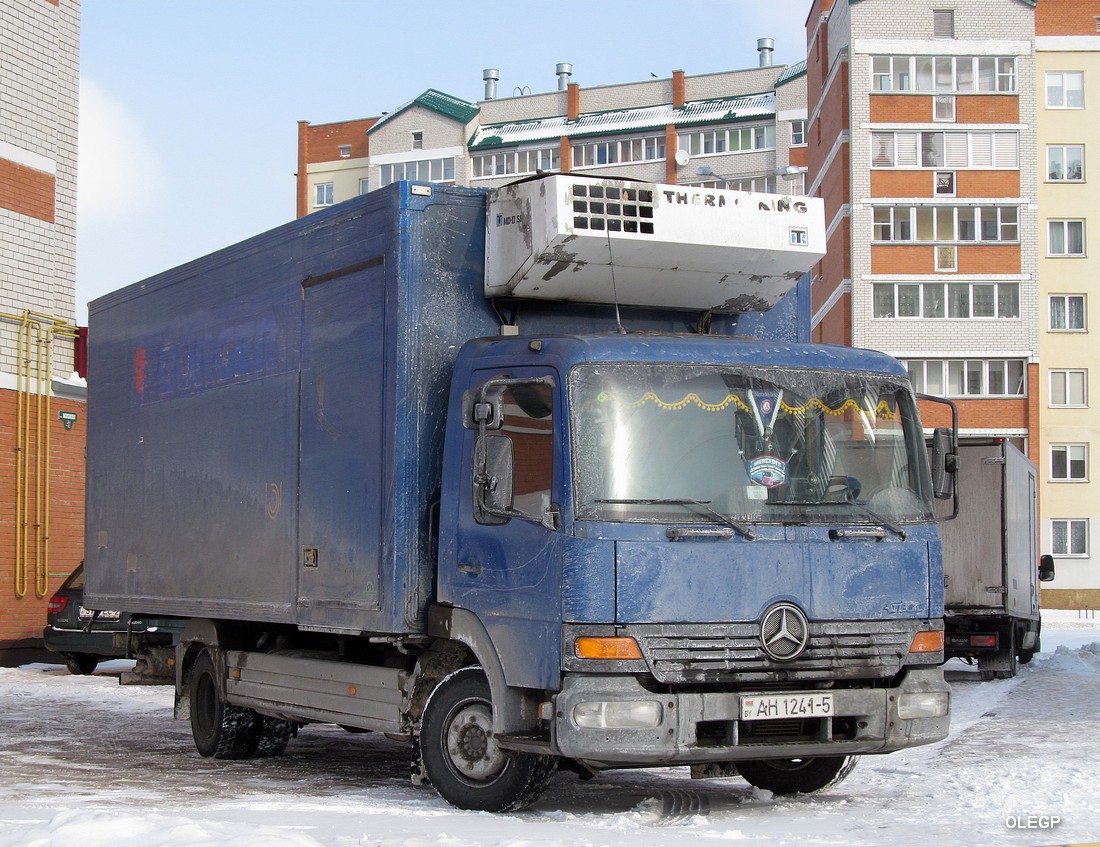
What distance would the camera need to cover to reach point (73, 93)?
22.8m

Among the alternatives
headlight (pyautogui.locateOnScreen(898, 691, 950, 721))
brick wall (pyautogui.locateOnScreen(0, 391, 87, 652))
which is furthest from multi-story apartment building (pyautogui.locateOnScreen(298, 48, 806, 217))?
headlight (pyautogui.locateOnScreen(898, 691, 950, 721))

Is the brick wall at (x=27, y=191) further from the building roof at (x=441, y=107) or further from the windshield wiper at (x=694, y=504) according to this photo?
the building roof at (x=441, y=107)

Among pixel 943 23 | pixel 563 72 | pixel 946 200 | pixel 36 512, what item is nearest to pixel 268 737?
pixel 36 512

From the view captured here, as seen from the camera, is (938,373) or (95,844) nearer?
(95,844)

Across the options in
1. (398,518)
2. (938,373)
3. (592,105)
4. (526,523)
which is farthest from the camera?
(592,105)

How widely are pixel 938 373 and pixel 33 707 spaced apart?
133ft

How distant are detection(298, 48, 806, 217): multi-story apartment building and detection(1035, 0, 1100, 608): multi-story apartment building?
23.4 m

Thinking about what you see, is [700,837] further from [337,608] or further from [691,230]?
[691,230]

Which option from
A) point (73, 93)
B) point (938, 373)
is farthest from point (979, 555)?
point (938, 373)

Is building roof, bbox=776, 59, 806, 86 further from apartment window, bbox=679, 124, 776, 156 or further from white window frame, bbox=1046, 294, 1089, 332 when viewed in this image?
white window frame, bbox=1046, 294, 1089, 332

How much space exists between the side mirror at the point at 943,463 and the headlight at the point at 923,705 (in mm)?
1114

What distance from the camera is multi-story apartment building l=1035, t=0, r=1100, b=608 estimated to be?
173ft

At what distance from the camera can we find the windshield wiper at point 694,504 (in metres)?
7.73

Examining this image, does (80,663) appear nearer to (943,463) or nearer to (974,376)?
(943,463)
